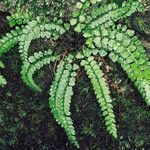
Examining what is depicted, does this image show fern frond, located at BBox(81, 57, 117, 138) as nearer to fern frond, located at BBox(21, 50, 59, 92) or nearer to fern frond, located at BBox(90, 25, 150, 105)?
fern frond, located at BBox(90, 25, 150, 105)

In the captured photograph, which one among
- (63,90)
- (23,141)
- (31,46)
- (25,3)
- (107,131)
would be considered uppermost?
(25,3)

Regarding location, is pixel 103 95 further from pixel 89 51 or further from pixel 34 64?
Answer: pixel 34 64

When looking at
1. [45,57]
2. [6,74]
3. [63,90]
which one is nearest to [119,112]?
[63,90]

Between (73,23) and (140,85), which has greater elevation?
(73,23)

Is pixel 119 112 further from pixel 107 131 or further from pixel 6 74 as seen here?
pixel 6 74

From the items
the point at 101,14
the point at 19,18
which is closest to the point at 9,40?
the point at 19,18

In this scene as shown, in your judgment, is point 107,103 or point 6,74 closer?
point 107,103

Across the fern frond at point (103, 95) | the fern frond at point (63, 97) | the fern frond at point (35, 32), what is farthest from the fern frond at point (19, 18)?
the fern frond at point (103, 95)
